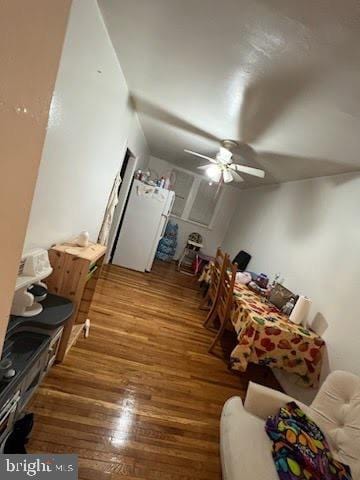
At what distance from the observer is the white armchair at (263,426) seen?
3.69 feet

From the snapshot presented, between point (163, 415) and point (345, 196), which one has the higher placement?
point (345, 196)

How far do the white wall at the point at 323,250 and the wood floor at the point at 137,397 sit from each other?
91cm

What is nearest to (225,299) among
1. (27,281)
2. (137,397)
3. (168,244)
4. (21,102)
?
(137,397)

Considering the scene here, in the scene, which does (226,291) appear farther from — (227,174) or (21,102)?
(21,102)

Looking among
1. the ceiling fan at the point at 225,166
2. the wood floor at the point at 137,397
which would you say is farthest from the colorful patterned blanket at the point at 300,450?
the ceiling fan at the point at 225,166

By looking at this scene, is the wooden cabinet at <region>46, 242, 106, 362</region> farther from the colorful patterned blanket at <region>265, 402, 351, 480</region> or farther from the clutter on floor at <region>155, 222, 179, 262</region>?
the clutter on floor at <region>155, 222, 179, 262</region>

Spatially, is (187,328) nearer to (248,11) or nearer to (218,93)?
(218,93)

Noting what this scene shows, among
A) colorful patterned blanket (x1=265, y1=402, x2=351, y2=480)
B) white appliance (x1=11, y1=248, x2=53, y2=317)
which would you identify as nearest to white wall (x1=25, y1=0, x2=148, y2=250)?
white appliance (x1=11, y1=248, x2=53, y2=317)

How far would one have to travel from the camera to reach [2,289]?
0.60 metres

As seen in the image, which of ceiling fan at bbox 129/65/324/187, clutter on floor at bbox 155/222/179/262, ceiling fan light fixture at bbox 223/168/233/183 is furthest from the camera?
clutter on floor at bbox 155/222/179/262

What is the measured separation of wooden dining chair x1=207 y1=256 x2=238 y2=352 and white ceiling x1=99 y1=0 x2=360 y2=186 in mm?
A: 1337

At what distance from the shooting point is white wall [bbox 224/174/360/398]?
2.08 m

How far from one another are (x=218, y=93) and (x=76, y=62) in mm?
1051

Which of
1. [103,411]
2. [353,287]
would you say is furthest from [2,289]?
[353,287]
